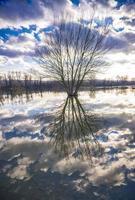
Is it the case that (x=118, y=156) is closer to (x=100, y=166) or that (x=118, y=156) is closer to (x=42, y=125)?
(x=100, y=166)

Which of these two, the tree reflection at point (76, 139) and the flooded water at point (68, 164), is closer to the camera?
the flooded water at point (68, 164)

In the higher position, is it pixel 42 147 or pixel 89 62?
pixel 89 62

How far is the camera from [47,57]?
2650 cm

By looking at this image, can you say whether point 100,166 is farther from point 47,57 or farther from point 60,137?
point 47,57

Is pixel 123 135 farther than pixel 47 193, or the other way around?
pixel 123 135

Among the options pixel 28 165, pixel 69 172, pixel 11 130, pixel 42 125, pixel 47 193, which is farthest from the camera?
pixel 42 125

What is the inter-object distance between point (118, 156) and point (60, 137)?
2.23 m

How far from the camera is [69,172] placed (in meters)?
4.47

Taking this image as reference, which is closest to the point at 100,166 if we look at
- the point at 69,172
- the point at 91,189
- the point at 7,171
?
the point at 69,172

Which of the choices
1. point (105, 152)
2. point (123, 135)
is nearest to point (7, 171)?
point (105, 152)

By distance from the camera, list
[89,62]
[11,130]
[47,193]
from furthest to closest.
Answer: [89,62], [11,130], [47,193]

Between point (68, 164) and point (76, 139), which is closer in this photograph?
point (68, 164)

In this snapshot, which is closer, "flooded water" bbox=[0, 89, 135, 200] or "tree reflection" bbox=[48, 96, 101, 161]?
"flooded water" bbox=[0, 89, 135, 200]

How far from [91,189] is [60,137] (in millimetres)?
3357
